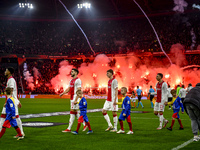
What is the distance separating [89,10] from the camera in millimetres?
58219

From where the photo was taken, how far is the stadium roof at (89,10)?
51150 millimetres

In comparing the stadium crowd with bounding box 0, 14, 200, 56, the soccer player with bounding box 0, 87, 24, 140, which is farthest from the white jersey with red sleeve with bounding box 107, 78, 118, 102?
the stadium crowd with bounding box 0, 14, 200, 56

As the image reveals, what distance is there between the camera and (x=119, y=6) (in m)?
53.7

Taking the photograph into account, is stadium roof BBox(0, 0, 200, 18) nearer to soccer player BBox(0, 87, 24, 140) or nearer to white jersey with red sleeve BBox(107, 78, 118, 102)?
white jersey with red sleeve BBox(107, 78, 118, 102)

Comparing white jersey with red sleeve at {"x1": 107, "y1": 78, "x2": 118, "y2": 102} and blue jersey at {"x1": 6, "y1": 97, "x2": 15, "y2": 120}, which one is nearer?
blue jersey at {"x1": 6, "y1": 97, "x2": 15, "y2": 120}

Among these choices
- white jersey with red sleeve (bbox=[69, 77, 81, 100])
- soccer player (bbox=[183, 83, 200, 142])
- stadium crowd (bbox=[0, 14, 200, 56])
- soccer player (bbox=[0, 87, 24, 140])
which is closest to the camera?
soccer player (bbox=[183, 83, 200, 142])

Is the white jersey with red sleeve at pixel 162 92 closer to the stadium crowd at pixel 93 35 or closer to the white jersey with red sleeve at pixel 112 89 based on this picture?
the white jersey with red sleeve at pixel 112 89

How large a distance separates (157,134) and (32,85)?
4668cm

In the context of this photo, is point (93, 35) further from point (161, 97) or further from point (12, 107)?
point (12, 107)

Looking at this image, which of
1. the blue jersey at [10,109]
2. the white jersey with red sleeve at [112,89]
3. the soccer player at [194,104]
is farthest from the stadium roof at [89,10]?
the blue jersey at [10,109]

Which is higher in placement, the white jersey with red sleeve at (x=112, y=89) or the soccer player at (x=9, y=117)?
the white jersey with red sleeve at (x=112, y=89)

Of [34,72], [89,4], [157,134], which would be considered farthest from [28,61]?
[157,134]

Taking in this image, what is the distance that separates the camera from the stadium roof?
2014 inches

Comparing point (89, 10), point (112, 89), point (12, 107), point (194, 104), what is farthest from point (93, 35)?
point (194, 104)
